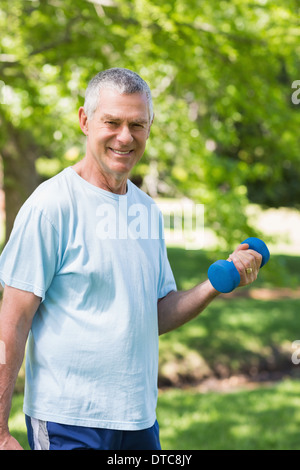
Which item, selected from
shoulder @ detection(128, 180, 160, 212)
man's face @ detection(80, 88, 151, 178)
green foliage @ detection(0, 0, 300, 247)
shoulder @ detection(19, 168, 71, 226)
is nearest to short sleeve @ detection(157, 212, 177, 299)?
shoulder @ detection(128, 180, 160, 212)

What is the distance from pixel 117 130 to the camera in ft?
6.72

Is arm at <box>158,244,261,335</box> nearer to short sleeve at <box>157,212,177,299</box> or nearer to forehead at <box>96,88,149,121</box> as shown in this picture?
short sleeve at <box>157,212,177,299</box>

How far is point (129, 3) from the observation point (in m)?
6.09

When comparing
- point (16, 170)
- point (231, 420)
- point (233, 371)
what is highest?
point (16, 170)

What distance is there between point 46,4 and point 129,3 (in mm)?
860

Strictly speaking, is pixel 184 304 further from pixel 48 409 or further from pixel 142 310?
pixel 48 409

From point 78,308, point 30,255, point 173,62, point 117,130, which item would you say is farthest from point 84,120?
point 173,62

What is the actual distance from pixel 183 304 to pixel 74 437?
642 millimetres

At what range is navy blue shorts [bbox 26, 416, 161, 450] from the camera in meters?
1.97

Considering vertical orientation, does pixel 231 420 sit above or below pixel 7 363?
below

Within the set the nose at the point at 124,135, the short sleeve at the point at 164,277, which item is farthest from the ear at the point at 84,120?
the short sleeve at the point at 164,277

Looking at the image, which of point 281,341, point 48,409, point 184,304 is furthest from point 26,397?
point 281,341

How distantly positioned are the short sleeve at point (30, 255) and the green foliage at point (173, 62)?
3662 mm

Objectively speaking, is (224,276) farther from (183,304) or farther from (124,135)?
(124,135)
